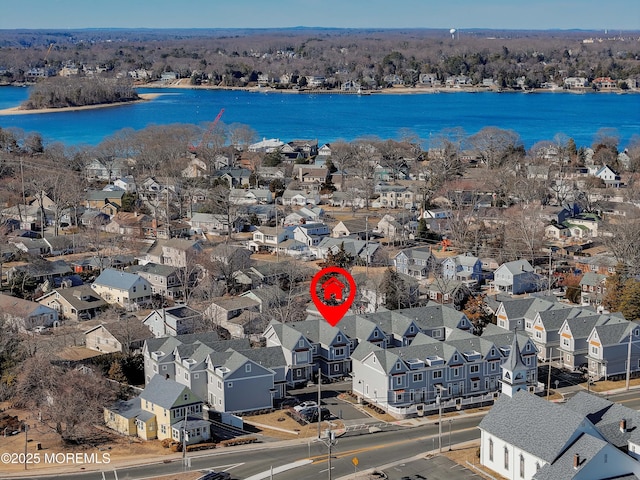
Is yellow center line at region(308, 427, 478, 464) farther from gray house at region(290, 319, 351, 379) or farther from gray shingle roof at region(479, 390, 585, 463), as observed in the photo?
gray house at region(290, 319, 351, 379)

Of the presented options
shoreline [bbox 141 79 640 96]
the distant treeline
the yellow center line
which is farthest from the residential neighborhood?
shoreline [bbox 141 79 640 96]

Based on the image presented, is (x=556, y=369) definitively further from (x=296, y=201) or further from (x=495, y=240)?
(x=296, y=201)

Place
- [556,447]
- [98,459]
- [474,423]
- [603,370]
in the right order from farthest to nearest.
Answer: [603,370], [474,423], [98,459], [556,447]

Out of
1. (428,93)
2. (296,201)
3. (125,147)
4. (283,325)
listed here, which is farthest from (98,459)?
(428,93)

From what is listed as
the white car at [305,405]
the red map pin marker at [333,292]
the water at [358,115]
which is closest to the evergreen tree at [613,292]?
the red map pin marker at [333,292]

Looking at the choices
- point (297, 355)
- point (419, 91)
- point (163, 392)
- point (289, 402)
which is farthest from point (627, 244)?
point (419, 91)
